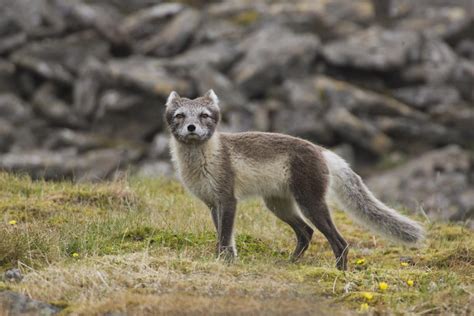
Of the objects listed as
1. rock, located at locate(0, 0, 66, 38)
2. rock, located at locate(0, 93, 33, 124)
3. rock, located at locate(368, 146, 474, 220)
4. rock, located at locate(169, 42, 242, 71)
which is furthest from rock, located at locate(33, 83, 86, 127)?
rock, located at locate(368, 146, 474, 220)

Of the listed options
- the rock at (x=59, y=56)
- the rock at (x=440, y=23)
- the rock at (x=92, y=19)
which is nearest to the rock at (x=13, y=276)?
the rock at (x=59, y=56)

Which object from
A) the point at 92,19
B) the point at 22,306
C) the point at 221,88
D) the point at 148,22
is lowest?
the point at 221,88

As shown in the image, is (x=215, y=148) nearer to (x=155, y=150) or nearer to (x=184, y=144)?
(x=184, y=144)

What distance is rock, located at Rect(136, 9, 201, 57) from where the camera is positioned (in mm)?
26970

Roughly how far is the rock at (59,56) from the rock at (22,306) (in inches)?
797

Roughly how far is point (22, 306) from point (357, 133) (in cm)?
1843

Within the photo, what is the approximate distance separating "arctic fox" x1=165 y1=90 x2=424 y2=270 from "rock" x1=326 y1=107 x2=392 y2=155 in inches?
578

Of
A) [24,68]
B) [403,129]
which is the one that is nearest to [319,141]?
[403,129]

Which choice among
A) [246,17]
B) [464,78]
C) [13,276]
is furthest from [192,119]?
[246,17]

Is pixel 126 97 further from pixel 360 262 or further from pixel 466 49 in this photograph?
pixel 360 262

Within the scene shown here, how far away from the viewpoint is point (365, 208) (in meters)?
7.95

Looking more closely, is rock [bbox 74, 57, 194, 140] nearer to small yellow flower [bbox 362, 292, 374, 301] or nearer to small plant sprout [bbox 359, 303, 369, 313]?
small yellow flower [bbox 362, 292, 374, 301]

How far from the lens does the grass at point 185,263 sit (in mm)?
5496

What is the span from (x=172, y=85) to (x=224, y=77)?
2.24 m
